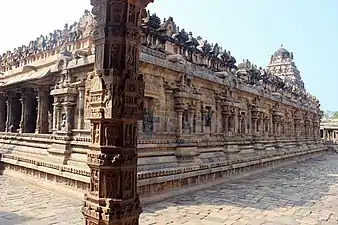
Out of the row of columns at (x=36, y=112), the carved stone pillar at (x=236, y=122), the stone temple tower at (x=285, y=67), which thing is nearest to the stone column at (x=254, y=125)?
the carved stone pillar at (x=236, y=122)

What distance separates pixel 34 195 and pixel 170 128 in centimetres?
457

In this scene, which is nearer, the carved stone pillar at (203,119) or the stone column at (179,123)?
the stone column at (179,123)

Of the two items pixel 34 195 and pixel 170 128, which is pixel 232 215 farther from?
pixel 34 195

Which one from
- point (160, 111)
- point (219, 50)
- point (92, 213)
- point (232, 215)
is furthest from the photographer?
point (219, 50)

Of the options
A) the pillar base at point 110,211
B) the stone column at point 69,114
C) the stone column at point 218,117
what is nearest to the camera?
the pillar base at point 110,211

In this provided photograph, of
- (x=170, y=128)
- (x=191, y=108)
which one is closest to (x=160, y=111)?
(x=170, y=128)

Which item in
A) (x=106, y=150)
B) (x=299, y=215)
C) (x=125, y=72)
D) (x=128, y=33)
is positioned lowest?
(x=299, y=215)

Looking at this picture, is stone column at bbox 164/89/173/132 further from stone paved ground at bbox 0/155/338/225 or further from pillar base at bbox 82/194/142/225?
pillar base at bbox 82/194/142/225

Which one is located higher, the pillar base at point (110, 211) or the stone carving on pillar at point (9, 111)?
the stone carving on pillar at point (9, 111)

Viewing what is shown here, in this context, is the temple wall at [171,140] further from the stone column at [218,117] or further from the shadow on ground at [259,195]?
the shadow on ground at [259,195]

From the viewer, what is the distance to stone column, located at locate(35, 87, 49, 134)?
41.7ft

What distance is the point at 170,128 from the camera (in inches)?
405

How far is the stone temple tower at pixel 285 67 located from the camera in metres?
39.1

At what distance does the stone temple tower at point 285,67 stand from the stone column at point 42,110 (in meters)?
32.6
